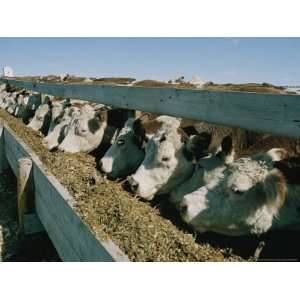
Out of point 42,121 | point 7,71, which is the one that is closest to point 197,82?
point 42,121

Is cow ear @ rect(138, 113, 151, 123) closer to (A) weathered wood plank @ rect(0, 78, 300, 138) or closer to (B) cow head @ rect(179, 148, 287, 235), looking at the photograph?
(A) weathered wood plank @ rect(0, 78, 300, 138)

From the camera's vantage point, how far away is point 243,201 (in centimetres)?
433

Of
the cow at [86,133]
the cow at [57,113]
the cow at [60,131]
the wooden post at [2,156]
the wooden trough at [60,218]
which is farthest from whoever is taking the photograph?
the wooden post at [2,156]

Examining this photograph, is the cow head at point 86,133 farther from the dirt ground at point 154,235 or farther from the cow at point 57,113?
the dirt ground at point 154,235

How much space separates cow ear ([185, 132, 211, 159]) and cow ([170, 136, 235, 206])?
0.16 m

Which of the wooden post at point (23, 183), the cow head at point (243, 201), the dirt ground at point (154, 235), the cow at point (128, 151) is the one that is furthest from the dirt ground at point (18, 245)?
the cow head at point (243, 201)

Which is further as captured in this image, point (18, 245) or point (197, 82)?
point (197, 82)

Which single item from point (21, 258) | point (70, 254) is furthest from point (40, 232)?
point (70, 254)

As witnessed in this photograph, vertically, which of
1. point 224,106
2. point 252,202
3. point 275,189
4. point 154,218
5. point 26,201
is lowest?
point 26,201

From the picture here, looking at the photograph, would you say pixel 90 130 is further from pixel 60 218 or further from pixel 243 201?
pixel 243 201

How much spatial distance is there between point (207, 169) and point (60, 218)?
1987 mm

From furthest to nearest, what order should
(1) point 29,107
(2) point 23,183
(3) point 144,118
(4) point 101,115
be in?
1. (1) point 29,107
2. (4) point 101,115
3. (3) point 144,118
4. (2) point 23,183

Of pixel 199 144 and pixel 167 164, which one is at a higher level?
pixel 199 144

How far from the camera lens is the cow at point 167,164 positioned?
217 inches
